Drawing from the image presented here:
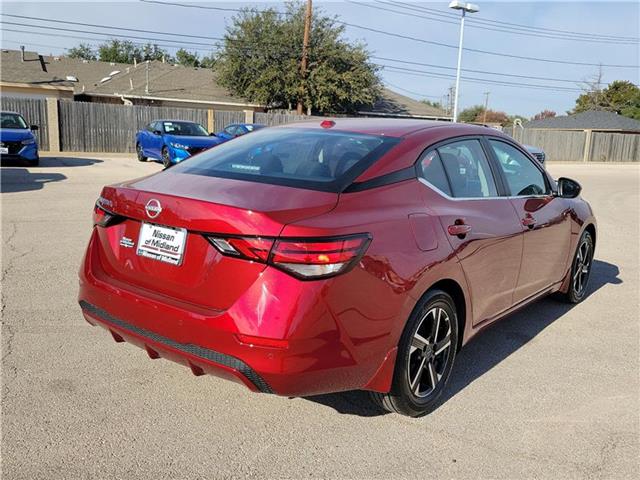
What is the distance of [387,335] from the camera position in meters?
2.99

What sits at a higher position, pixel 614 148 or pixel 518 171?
pixel 518 171

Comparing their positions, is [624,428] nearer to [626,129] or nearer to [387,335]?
[387,335]

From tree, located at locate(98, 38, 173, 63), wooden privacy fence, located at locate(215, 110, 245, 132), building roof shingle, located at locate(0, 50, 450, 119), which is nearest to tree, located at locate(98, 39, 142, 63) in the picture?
tree, located at locate(98, 38, 173, 63)

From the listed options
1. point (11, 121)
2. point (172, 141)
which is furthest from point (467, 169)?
point (11, 121)

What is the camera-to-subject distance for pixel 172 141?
18797 millimetres

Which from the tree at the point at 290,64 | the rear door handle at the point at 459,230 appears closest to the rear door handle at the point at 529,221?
the rear door handle at the point at 459,230

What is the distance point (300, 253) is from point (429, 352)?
1.24m

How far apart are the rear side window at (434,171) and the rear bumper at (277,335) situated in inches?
38.4

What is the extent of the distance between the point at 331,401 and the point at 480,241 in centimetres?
137

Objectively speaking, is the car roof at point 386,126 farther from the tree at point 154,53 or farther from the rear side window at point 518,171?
the tree at point 154,53

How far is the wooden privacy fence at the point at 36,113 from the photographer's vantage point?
2423 centimetres

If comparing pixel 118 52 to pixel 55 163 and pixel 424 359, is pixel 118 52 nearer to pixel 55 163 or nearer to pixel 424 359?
pixel 55 163

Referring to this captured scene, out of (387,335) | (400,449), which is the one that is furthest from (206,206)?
(400,449)

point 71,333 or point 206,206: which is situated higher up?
point 206,206
